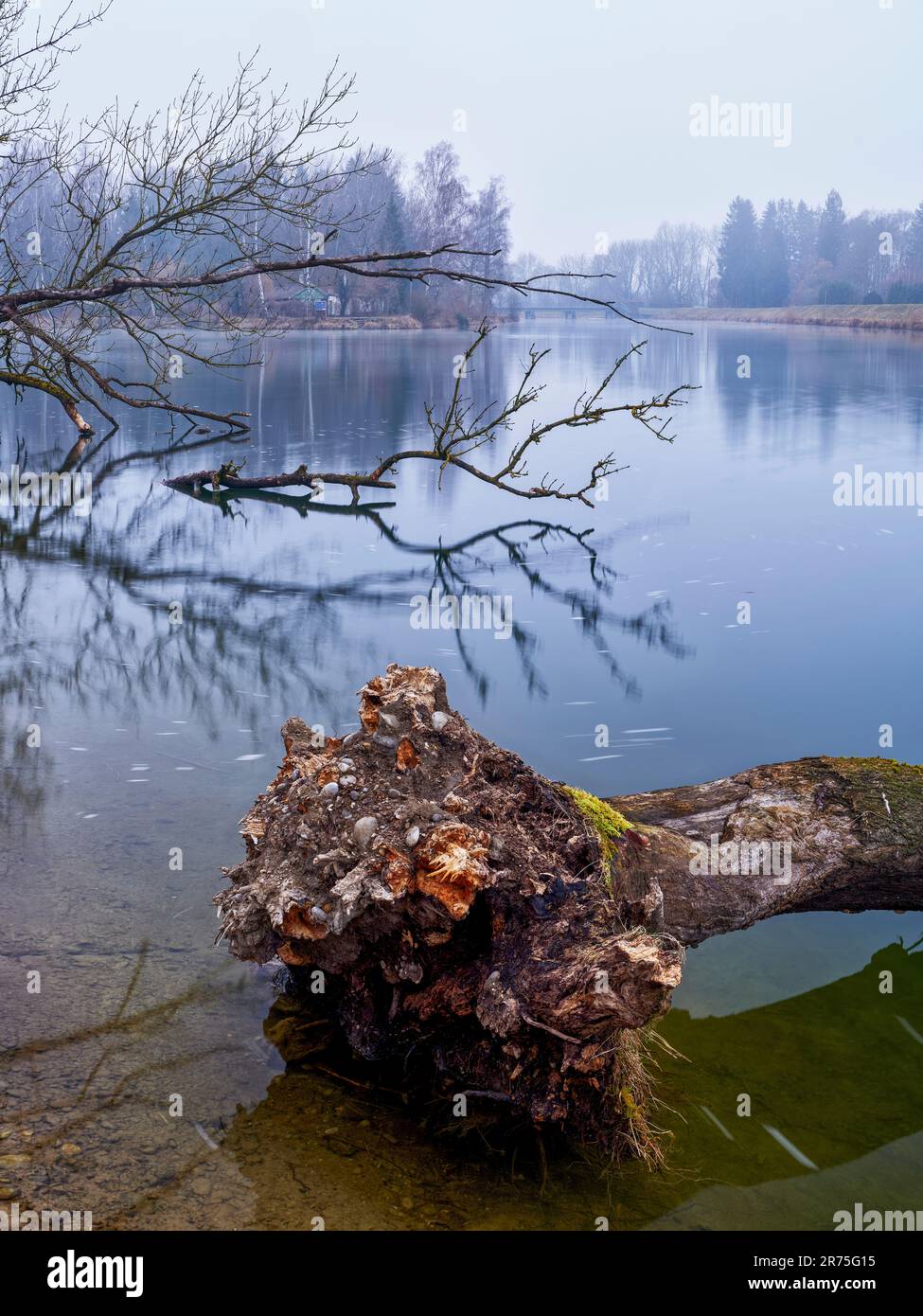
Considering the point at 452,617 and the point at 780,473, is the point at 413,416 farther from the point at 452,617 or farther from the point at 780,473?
the point at 452,617

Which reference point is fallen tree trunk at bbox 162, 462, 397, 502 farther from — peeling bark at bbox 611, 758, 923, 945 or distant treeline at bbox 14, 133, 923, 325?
distant treeline at bbox 14, 133, 923, 325

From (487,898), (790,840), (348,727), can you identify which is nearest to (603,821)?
(487,898)

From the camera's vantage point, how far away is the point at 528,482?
51.0 feet

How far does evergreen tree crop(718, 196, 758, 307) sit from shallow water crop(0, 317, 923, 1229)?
89.9 meters

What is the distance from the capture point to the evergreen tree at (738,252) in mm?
101863

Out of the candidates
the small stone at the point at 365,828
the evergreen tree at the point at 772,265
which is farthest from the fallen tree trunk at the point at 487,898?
the evergreen tree at the point at 772,265

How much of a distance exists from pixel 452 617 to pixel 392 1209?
6803 mm

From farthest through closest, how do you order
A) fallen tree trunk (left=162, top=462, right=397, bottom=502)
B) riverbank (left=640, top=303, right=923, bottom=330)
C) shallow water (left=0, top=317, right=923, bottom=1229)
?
riverbank (left=640, top=303, right=923, bottom=330)
fallen tree trunk (left=162, top=462, right=397, bottom=502)
shallow water (left=0, top=317, right=923, bottom=1229)

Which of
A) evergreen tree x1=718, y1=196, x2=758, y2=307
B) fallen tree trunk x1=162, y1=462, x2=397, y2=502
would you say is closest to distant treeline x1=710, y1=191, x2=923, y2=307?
evergreen tree x1=718, y1=196, x2=758, y2=307

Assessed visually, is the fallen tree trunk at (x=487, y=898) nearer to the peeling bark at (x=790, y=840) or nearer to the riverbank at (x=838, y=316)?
the peeling bark at (x=790, y=840)

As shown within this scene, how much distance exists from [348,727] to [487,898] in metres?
3.41

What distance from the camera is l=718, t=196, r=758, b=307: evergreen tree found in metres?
102

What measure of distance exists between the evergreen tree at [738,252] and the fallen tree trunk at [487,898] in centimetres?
10424

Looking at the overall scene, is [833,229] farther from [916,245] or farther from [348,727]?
[348,727]
